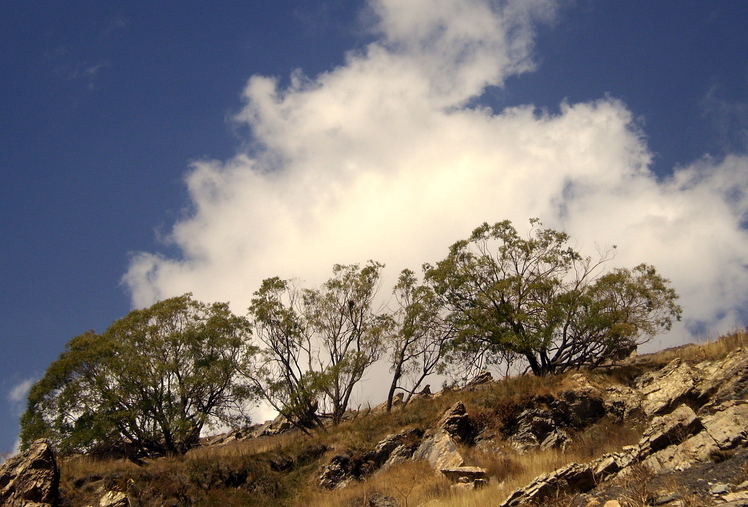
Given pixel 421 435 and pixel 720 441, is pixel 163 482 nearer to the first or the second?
pixel 421 435

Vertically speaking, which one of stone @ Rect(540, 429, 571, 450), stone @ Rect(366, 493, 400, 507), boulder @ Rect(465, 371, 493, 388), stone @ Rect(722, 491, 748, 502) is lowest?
stone @ Rect(722, 491, 748, 502)

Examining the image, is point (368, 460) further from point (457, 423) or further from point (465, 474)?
point (465, 474)

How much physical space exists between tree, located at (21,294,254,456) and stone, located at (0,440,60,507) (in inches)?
386

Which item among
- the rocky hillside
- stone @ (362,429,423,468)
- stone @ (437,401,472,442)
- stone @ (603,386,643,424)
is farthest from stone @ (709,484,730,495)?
stone @ (362,429,423,468)

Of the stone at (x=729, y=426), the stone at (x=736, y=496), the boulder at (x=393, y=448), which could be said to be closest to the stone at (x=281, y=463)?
the boulder at (x=393, y=448)

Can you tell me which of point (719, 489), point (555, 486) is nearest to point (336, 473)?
point (555, 486)

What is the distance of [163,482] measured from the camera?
79.3 ft

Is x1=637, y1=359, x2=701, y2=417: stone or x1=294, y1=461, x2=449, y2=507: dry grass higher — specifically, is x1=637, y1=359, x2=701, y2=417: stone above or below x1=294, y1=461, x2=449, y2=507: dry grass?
above

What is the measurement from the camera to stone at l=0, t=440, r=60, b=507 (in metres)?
19.9

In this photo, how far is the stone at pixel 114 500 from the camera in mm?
21703

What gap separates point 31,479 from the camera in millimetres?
20609

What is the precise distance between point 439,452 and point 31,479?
15.2 m

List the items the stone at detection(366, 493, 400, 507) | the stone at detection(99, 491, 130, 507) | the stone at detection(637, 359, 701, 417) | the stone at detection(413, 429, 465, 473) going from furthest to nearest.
→ the stone at detection(637, 359, 701, 417), the stone at detection(99, 491, 130, 507), the stone at detection(413, 429, 465, 473), the stone at detection(366, 493, 400, 507)

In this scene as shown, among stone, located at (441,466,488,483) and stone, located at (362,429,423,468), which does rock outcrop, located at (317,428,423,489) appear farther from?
stone, located at (441,466,488,483)
